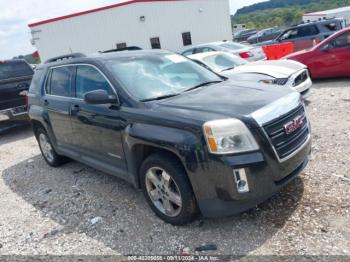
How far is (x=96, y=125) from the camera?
426 centimetres

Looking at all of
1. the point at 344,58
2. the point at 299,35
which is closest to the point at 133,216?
the point at 344,58

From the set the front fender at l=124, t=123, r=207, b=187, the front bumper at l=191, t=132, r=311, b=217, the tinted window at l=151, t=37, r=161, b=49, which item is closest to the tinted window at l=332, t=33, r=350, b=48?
the front bumper at l=191, t=132, r=311, b=217

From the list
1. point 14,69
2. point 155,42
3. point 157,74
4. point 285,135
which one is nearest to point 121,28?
point 155,42

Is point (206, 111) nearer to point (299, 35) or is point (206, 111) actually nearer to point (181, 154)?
point (181, 154)

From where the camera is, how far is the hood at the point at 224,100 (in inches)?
127

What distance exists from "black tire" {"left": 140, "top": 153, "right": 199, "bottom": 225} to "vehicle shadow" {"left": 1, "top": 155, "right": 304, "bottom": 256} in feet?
0.38

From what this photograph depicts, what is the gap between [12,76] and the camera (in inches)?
361

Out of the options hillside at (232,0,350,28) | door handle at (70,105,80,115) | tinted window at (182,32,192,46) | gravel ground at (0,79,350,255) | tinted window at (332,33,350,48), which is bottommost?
hillside at (232,0,350,28)

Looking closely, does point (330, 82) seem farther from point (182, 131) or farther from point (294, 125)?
point (182, 131)

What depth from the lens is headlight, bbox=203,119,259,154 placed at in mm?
3045

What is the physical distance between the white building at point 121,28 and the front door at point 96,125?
23.0 meters

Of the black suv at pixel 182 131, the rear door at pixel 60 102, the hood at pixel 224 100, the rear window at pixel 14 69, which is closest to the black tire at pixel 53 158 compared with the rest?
the rear door at pixel 60 102

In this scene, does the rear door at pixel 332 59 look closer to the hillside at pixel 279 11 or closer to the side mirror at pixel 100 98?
the side mirror at pixel 100 98

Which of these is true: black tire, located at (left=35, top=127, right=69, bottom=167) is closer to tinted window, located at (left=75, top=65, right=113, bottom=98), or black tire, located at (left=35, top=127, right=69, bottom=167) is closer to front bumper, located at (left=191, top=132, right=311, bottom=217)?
tinted window, located at (left=75, top=65, right=113, bottom=98)
